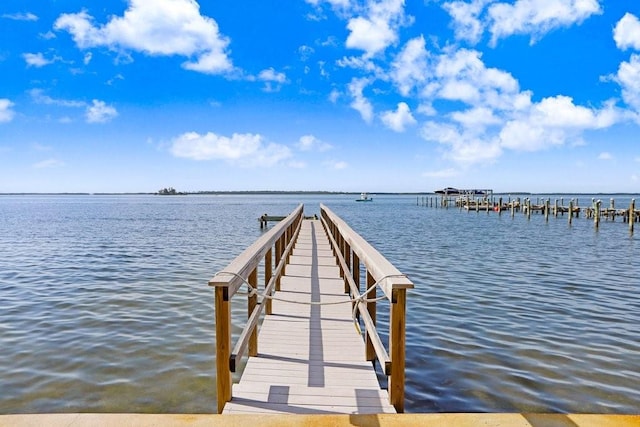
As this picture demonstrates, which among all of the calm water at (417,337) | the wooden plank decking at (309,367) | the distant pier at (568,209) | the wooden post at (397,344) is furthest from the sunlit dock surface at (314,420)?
the distant pier at (568,209)

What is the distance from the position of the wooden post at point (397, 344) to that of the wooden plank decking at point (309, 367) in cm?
15

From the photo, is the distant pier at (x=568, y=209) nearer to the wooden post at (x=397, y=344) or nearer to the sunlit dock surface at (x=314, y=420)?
the wooden post at (x=397, y=344)

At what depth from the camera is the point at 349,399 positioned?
12.4 feet

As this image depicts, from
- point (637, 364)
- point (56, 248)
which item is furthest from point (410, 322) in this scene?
point (56, 248)

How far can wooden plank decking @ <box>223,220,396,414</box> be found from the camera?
12.0 feet


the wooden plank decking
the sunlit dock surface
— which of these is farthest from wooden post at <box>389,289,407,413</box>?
the sunlit dock surface

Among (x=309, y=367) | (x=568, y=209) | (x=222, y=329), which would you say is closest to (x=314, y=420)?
(x=222, y=329)

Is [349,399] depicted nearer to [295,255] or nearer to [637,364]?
[637,364]

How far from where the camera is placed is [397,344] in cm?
337

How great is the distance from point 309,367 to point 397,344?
1504 mm

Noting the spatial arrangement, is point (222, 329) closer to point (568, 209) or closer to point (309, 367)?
point (309, 367)

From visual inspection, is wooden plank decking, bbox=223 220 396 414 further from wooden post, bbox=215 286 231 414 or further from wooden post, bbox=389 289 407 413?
wooden post, bbox=215 286 231 414

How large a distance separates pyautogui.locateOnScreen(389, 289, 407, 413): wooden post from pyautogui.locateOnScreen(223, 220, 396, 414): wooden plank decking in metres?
0.15

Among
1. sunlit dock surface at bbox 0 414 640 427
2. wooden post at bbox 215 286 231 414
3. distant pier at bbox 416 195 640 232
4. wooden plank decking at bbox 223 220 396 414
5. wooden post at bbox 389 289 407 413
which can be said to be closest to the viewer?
sunlit dock surface at bbox 0 414 640 427
